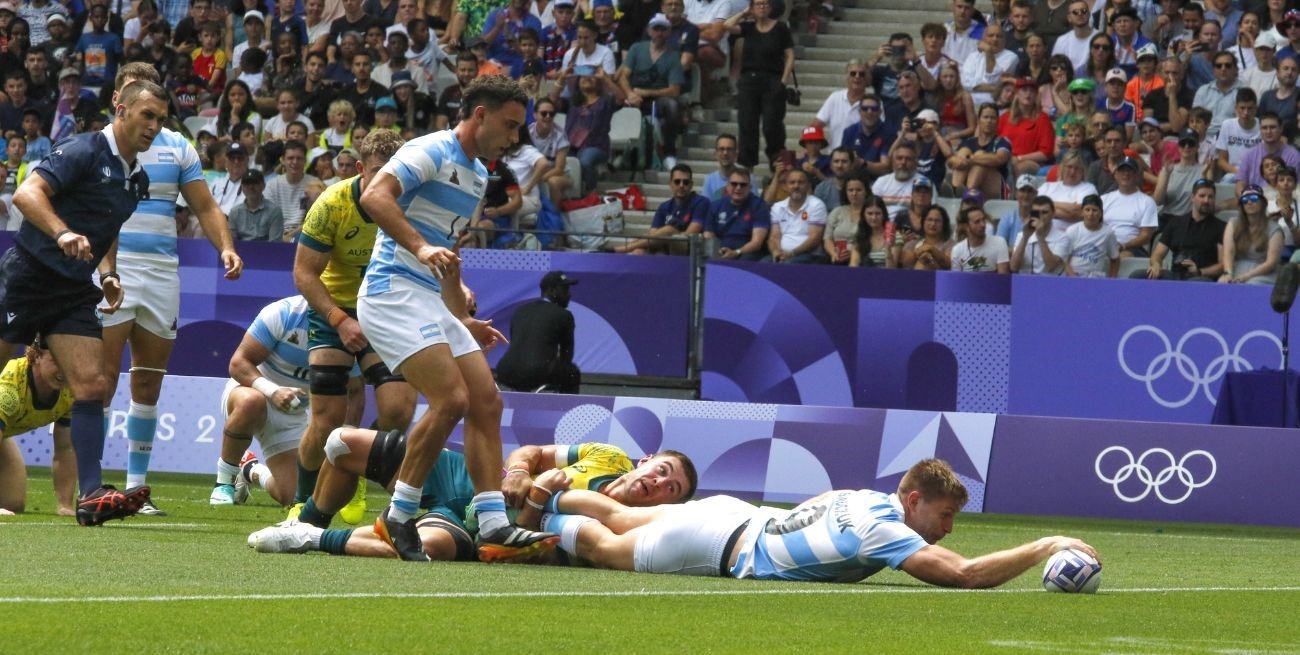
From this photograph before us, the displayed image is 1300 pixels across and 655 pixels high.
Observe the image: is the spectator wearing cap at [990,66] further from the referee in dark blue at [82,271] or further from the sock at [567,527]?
the sock at [567,527]

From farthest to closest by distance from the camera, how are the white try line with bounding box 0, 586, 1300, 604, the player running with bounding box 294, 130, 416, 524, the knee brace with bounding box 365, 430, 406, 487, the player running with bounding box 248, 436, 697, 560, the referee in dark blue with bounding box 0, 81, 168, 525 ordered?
1. the player running with bounding box 294, 130, 416, 524
2. the referee in dark blue with bounding box 0, 81, 168, 525
3. the knee brace with bounding box 365, 430, 406, 487
4. the player running with bounding box 248, 436, 697, 560
5. the white try line with bounding box 0, 586, 1300, 604

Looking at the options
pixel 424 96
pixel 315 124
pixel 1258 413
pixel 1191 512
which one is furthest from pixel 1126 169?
pixel 315 124

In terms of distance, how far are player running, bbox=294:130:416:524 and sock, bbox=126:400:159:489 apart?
120 cm

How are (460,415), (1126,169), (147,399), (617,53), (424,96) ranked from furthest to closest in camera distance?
1. (617,53)
2. (424,96)
3. (1126,169)
4. (147,399)
5. (460,415)

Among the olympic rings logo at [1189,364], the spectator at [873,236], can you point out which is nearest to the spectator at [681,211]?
the spectator at [873,236]

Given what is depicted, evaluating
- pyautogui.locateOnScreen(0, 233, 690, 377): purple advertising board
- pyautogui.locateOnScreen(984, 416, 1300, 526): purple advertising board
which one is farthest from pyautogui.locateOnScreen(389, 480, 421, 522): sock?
pyautogui.locateOnScreen(0, 233, 690, 377): purple advertising board

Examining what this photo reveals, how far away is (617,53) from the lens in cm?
2320

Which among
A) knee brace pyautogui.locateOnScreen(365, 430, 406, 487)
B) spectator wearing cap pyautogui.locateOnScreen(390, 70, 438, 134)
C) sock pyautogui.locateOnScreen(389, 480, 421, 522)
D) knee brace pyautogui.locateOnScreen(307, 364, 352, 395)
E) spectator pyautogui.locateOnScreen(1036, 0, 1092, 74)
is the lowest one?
sock pyautogui.locateOnScreen(389, 480, 421, 522)

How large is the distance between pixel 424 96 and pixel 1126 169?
789cm

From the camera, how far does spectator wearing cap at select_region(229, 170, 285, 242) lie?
19.6 metres

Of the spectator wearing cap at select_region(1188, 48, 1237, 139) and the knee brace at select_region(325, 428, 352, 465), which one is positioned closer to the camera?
the knee brace at select_region(325, 428, 352, 465)

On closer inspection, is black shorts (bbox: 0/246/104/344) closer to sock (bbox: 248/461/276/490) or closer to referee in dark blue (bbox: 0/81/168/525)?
referee in dark blue (bbox: 0/81/168/525)

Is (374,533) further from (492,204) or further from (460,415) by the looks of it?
(492,204)

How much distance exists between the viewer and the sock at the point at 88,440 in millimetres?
9516
